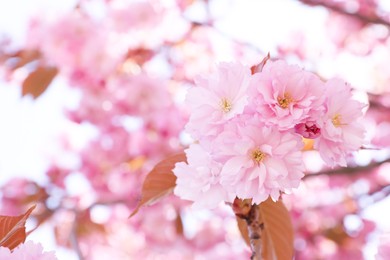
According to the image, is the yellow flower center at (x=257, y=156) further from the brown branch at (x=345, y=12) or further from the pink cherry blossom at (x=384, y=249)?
the brown branch at (x=345, y=12)

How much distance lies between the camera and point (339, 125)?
0.87 m

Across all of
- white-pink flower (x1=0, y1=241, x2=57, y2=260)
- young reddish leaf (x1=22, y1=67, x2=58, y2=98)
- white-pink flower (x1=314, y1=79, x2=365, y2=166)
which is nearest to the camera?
white-pink flower (x1=0, y1=241, x2=57, y2=260)

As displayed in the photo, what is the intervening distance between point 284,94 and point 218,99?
0.25 feet

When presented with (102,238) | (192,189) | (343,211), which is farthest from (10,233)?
(102,238)

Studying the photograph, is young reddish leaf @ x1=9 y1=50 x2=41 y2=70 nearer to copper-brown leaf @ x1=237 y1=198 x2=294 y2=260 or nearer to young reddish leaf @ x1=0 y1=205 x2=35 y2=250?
copper-brown leaf @ x1=237 y1=198 x2=294 y2=260

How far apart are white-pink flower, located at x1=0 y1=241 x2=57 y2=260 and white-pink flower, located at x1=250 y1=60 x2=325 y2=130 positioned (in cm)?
28

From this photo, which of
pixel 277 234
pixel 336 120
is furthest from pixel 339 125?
pixel 277 234

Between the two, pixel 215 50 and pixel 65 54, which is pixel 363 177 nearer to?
pixel 215 50

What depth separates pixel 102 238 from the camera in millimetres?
3387

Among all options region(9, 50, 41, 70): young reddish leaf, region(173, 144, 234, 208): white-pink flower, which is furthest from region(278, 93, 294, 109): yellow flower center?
region(9, 50, 41, 70): young reddish leaf

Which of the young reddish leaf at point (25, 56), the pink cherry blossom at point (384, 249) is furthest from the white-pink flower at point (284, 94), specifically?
the young reddish leaf at point (25, 56)

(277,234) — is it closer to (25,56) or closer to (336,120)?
(336,120)

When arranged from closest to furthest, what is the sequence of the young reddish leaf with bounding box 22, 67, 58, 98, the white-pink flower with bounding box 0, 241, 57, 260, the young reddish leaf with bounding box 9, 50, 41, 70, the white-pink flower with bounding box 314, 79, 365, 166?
1. the white-pink flower with bounding box 0, 241, 57, 260
2. the white-pink flower with bounding box 314, 79, 365, 166
3. the young reddish leaf with bounding box 22, 67, 58, 98
4. the young reddish leaf with bounding box 9, 50, 41, 70

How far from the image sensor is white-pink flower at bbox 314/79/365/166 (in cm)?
85
